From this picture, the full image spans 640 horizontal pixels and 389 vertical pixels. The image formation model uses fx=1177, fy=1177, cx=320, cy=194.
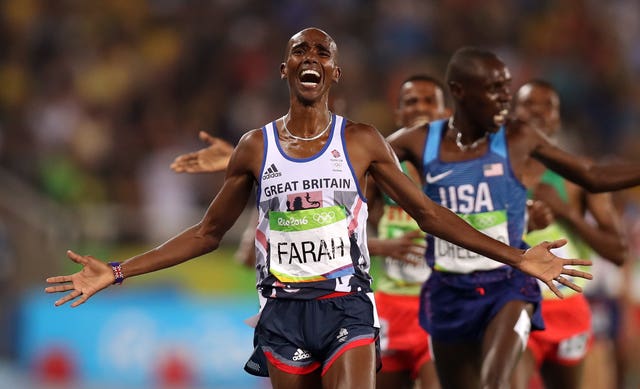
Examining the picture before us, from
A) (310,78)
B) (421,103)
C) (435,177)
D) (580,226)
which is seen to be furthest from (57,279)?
(580,226)

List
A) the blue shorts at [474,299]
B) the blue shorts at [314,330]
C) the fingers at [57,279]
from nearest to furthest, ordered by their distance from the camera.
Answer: the fingers at [57,279]
the blue shorts at [314,330]
the blue shorts at [474,299]

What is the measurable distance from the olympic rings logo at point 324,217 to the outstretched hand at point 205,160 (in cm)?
144

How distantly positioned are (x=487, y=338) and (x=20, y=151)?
33.4 ft

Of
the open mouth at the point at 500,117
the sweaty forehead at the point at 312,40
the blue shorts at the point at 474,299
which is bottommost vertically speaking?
the blue shorts at the point at 474,299

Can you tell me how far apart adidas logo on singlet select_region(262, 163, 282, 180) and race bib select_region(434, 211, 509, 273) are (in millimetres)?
1504

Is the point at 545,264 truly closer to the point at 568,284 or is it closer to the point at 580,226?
the point at 568,284

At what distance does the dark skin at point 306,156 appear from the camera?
18.8 ft

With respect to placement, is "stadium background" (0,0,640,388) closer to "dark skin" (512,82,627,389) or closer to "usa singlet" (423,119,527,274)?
"dark skin" (512,82,627,389)

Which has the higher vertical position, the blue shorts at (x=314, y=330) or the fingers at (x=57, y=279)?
the fingers at (x=57, y=279)

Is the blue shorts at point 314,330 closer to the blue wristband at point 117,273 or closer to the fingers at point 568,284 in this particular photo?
the blue wristband at point 117,273

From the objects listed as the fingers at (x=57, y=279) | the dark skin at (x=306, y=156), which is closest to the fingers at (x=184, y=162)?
the dark skin at (x=306, y=156)

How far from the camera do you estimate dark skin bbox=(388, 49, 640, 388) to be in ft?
22.0

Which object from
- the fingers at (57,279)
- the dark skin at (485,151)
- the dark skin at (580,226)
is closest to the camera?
the fingers at (57,279)

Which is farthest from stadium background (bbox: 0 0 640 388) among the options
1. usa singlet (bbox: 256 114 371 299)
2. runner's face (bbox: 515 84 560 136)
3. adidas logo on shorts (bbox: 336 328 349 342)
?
adidas logo on shorts (bbox: 336 328 349 342)
